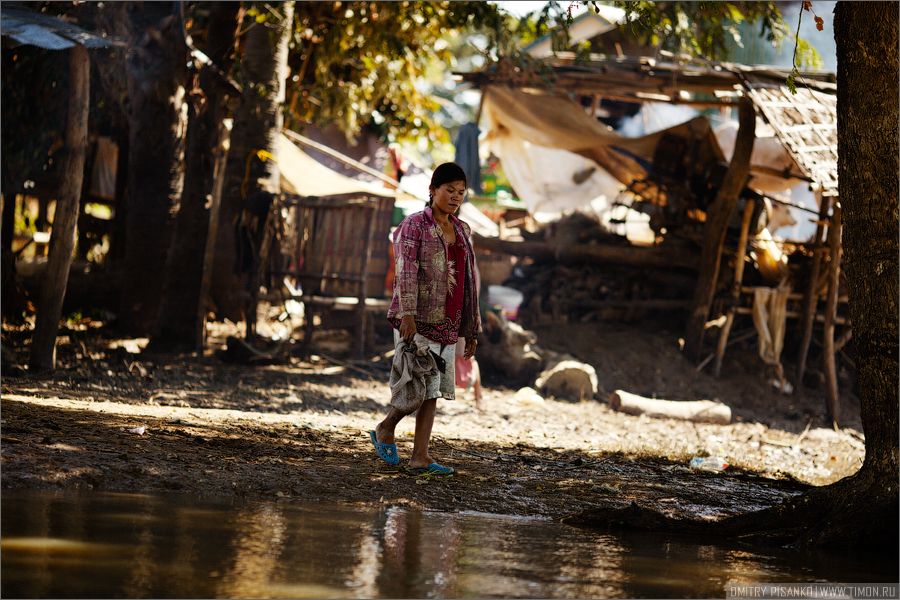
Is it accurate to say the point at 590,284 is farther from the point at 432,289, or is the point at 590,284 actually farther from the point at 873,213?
the point at 873,213

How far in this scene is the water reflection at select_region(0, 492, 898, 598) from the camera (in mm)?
2297

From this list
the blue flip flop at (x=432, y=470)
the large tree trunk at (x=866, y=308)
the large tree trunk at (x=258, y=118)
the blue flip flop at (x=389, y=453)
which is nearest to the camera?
the large tree trunk at (x=866, y=308)

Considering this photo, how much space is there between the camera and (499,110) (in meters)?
11.4

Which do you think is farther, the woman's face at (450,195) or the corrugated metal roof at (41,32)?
the corrugated metal roof at (41,32)

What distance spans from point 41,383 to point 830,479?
5.88 metres

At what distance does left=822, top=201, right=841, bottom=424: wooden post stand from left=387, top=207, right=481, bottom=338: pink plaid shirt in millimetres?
6361

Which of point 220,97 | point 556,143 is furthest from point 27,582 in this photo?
point 556,143

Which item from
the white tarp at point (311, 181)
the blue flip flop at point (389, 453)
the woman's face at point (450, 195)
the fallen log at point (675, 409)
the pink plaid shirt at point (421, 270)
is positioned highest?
the white tarp at point (311, 181)

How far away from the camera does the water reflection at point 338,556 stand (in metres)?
2.30

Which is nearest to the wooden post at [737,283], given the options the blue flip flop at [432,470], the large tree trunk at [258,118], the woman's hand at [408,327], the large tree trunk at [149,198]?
the large tree trunk at [258,118]

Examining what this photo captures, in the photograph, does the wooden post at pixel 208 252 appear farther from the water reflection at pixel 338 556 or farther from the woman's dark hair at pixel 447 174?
the water reflection at pixel 338 556

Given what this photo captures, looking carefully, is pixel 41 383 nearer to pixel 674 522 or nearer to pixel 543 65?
pixel 674 522

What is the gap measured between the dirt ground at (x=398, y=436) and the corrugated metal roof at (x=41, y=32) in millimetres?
2576

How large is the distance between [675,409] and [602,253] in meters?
3.33
